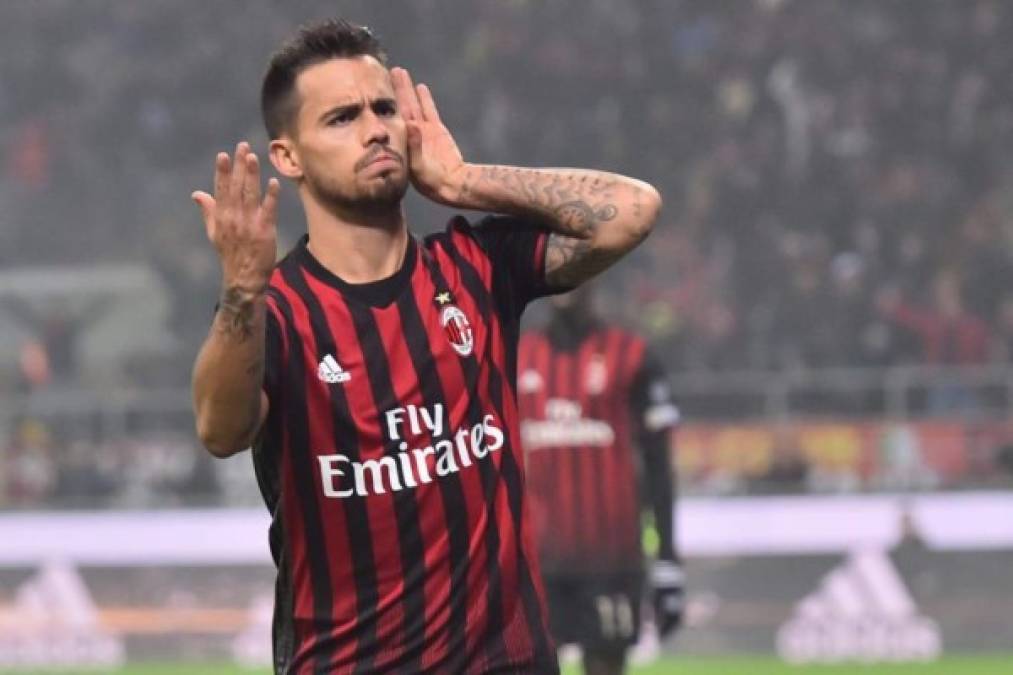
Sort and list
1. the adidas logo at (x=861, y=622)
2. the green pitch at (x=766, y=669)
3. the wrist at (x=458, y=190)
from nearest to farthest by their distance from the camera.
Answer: the wrist at (x=458, y=190), the green pitch at (x=766, y=669), the adidas logo at (x=861, y=622)

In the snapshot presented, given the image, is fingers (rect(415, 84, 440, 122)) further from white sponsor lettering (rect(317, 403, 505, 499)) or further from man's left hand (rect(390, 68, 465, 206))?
white sponsor lettering (rect(317, 403, 505, 499))

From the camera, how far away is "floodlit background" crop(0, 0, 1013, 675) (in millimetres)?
11891

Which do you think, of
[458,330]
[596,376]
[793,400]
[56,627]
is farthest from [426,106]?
[793,400]

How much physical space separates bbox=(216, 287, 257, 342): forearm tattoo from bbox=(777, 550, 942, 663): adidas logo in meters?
Answer: 8.40

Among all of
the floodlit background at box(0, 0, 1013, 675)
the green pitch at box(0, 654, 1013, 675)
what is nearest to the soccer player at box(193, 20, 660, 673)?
the green pitch at box(0, 654, 1013, 675)

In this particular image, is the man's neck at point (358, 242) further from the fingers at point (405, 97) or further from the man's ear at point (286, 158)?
the fingers at point (405, 97)

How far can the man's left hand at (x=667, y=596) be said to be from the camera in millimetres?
8031

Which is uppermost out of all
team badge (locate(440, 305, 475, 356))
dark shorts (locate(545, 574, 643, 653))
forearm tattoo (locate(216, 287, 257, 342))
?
forearm tattoo (locate(216, 287, 257, 342))

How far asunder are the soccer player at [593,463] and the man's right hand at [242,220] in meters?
4.77

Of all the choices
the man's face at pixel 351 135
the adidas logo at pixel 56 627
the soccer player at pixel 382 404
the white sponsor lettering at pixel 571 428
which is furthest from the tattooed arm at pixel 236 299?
the adidas logo at pixel 56 627

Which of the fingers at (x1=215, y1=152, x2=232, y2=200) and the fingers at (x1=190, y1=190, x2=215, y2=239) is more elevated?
the fingers at (x1=215, y1=152, x2=232, y2=200)

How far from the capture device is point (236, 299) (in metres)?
3.65

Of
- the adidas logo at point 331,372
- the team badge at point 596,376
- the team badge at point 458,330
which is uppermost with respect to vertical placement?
the team badge at point 458,330

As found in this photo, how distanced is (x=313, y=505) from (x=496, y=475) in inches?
14.0
